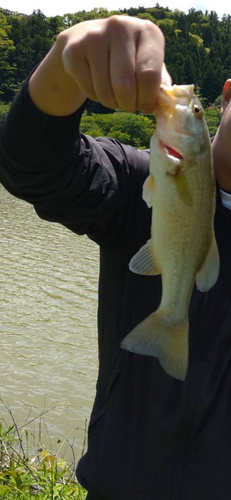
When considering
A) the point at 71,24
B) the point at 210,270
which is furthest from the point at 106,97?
the point at 71,24

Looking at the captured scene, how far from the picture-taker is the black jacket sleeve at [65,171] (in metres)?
1.68

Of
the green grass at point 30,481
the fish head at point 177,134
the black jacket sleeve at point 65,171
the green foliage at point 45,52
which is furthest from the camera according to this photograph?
the green foliage at point 45,52

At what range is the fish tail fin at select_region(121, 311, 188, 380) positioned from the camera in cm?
161

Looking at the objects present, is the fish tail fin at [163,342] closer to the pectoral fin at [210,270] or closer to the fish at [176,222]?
the fish at [176,222]

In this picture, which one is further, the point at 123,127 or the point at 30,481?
the point at 123,127

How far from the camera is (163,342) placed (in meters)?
1.66

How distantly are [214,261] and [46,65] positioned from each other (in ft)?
2.34

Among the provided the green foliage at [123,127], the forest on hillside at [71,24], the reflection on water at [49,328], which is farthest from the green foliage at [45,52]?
the reflection on water at [49,328]

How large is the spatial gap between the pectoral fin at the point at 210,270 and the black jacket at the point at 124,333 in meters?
0.20

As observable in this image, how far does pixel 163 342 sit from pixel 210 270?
242 mm

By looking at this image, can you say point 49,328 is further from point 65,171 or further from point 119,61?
point 119,61

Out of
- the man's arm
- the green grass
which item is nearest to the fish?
the man's arm

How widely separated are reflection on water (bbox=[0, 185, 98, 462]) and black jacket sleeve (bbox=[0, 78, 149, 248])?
4.43m

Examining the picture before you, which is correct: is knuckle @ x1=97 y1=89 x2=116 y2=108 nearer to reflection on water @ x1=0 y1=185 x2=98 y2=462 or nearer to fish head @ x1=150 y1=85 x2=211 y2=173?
fish head @ x1=150 y1=85 x2=211 y2=173
